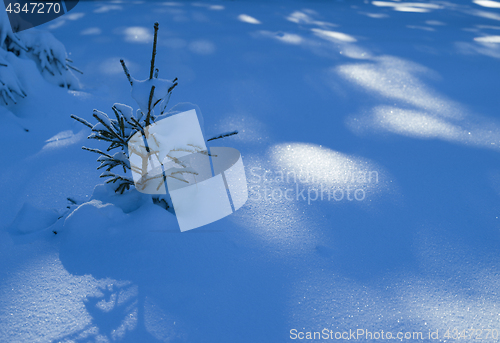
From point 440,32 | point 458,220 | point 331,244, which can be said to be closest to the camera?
point 331,244

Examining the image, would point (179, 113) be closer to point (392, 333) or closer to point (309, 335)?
point (309, 335)

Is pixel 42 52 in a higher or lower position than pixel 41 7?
lower

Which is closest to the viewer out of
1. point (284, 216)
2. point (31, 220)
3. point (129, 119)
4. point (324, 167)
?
point (129, 119)

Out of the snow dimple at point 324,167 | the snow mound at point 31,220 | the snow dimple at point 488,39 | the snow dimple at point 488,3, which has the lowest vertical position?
the snow mound at point 31,220

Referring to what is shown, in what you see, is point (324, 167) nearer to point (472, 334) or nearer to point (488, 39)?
point (472, 334)

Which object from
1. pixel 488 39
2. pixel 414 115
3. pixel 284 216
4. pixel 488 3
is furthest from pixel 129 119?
pixel 488 3

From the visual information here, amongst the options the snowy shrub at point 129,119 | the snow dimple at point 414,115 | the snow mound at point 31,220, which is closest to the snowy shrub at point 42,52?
the snow mound at point 31,220

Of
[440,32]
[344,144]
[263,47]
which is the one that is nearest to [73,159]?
[344,144]

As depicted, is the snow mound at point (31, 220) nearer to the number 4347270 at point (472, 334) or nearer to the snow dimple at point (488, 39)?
the number 4347270 at point (472, 334)

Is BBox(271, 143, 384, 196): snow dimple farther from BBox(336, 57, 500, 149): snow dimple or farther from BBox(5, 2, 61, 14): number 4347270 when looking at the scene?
BBox(5, 2, 61, 14): number 4347270
